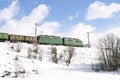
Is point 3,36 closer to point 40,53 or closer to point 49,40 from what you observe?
point 40,53

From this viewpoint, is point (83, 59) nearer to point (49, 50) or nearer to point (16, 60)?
point (49, 50)

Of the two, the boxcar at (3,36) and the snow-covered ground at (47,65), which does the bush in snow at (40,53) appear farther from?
the boxcar at (3,36)

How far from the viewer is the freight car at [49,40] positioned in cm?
5641

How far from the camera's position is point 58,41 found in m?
61.0

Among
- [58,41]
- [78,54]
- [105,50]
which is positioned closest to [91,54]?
[78,54]

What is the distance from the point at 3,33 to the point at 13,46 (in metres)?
5.52

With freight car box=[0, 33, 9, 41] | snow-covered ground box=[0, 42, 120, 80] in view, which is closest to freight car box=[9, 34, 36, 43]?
freight car box=[0, 33, 9, 41]

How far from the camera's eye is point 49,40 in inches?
2286

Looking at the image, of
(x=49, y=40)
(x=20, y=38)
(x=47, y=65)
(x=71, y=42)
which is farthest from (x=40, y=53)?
(x=71, y=42)

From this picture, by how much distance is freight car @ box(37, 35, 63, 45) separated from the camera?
56406 mm

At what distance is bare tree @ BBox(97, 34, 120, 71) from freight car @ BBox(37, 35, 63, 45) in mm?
15516

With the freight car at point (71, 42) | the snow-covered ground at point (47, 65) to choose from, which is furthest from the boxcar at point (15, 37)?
the freight car at point (71, 42)

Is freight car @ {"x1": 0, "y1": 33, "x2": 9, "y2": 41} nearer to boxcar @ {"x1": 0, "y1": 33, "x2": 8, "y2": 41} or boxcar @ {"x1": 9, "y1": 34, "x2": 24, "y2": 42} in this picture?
boxcar @ {"x1": 0, "y1": 33, "x2": 8, "y2": 41}

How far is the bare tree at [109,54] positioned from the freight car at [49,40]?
611 inches
